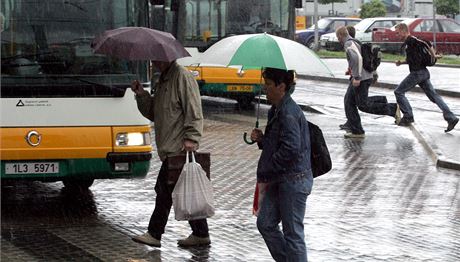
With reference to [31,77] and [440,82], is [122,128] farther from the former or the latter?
[440,82]

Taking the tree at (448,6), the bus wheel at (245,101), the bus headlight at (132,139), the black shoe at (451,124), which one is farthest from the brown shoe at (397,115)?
the tree at (448,6)

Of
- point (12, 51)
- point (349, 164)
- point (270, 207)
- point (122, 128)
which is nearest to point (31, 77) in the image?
point (12, 51)

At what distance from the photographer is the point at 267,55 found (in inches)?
315

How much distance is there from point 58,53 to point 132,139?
3.61ft

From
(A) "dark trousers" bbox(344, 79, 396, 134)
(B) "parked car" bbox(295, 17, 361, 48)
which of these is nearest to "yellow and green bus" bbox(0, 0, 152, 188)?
(A) "dark trousers" bbox(344, 79, 396, 134)

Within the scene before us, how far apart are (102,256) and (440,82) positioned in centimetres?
2093

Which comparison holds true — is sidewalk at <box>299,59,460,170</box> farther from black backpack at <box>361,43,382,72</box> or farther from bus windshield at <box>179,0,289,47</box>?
bus windshield at <box>179,0,289,47</box>

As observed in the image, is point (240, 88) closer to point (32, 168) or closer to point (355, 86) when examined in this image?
point (355, 86)

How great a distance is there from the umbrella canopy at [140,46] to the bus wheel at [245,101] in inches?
554

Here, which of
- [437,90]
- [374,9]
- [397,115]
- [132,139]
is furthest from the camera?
[374,9]

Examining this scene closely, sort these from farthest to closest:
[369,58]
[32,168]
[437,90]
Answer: [437,90] → [369,58] → [32,168]

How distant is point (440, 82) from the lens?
28.8 m

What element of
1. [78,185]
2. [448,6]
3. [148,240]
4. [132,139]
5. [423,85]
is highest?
[132,139]

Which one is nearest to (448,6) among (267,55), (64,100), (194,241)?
(64,100)
